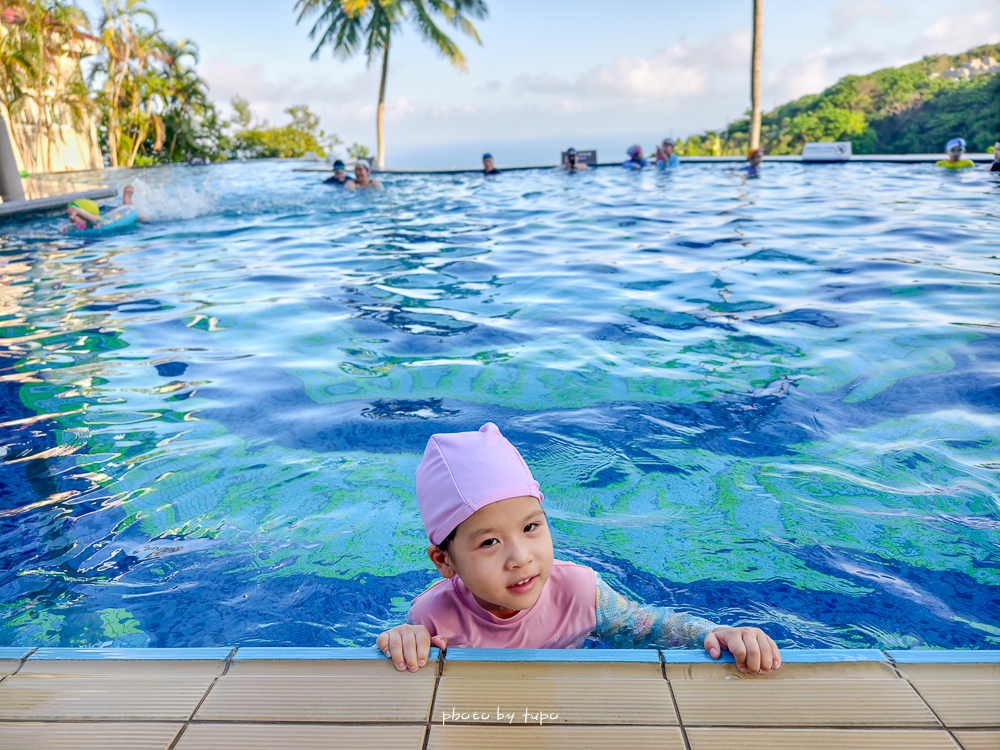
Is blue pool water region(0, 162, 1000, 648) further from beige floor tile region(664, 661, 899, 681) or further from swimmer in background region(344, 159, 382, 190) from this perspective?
swimmer in background region(344, 159, 382, 190)

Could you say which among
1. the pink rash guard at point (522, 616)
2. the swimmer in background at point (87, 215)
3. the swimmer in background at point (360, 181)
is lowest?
the pink rash guard at point (522, 616)

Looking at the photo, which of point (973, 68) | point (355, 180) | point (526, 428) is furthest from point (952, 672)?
point (973, 68)

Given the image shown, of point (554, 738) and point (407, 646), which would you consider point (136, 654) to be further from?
point (554, 738)

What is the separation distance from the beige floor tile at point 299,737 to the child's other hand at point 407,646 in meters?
0.18

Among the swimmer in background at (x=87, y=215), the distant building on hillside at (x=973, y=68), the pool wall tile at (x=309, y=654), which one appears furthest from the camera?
the distant building on hillside at (x=973, y=68)

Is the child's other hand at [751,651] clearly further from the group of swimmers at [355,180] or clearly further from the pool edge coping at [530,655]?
the group of swimmers at [355,180]

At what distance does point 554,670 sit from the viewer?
1606 millimetres

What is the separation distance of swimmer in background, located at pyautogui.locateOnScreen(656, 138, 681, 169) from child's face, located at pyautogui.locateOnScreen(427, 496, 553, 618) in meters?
16.9

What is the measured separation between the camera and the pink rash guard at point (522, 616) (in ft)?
6.45

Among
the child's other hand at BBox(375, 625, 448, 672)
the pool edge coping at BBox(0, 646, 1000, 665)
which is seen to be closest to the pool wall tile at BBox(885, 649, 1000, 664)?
the pool edge coping at BBox(0, 646, 1000, 665)

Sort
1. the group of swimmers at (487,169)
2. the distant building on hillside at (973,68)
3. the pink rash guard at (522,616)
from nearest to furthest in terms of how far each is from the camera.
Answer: the pink rash guard at (522,616), the group of swimmers at (487,169), the distant building on hillside at (973,68)

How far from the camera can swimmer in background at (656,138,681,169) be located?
56.3 feet

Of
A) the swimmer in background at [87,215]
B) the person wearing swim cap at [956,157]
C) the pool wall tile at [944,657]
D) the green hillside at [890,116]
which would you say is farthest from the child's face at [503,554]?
the green hillside at [890,116]

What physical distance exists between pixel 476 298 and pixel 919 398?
3661mm
